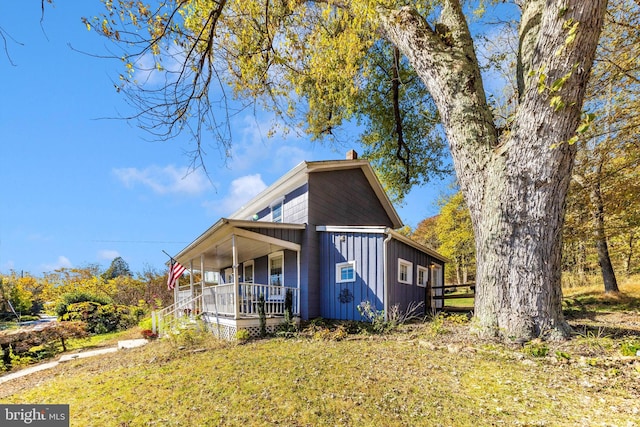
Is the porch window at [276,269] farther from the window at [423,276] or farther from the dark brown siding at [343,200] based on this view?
the window at [423,276]

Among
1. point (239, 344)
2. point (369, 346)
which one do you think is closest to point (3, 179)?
point (239, 344)

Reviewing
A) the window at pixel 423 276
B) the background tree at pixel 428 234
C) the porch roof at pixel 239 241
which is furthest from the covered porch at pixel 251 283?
the background tree at pixel 428 234

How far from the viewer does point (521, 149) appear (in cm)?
520

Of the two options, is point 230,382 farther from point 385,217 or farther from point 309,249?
point 385,217

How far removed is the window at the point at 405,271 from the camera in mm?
9929

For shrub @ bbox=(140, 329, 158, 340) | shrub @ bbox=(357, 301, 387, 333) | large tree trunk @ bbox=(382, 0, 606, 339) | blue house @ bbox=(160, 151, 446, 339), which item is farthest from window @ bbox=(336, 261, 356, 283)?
shrub @ bbox=(140, 329, 158, 340)

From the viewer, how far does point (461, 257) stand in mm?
24234

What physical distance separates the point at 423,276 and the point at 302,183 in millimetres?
6199

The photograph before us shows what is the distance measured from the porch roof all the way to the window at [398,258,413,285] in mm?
3397

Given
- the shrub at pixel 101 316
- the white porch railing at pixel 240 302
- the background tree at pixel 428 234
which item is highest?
the background tree at pixel 428 234

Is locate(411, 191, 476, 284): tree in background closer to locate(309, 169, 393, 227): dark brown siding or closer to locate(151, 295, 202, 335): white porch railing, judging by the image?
locate(309, 169, 393, 227): dark brown siding

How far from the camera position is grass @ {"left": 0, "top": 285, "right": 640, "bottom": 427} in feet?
10.8

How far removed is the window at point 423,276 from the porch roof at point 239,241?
5088 mm

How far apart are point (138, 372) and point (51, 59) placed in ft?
17.3
